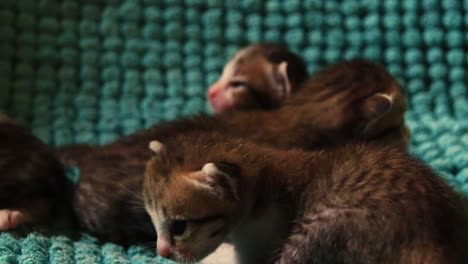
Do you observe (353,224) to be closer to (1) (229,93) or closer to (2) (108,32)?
(1) (229,93)

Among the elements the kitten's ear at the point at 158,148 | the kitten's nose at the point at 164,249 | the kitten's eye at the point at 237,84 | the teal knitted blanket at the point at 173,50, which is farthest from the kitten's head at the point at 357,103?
the kitten's nose at the point at 164,249

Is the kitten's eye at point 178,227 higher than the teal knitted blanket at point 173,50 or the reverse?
the reverse

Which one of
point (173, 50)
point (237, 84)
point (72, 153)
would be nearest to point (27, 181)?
point (72, 153)

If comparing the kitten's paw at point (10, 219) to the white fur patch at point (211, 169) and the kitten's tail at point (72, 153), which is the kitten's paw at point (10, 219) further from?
the white fur patch at point (211, 169)

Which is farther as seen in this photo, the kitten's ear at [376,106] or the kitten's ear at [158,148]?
the kitten's ear at [376,106]

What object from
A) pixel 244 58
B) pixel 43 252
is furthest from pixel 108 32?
pixel 43 252

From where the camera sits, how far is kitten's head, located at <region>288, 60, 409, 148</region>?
2.09 m

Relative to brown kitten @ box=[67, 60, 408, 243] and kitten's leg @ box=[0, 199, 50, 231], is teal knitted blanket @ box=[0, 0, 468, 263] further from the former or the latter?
kitten's leg @ box=[0, 199, 50, 231]

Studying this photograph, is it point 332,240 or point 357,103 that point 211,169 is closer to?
point 332,240

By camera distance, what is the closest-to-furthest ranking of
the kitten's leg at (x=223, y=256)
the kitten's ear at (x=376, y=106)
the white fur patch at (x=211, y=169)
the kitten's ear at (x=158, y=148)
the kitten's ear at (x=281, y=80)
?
the white fur patch at (x=211, y=169) → the kitten's ear at (x=158, y=148) → the kitten's leg at (x=223, y=256) → the kitten's ear at (x=376, y=106) → the kitten's ear at (x=281, y=80)

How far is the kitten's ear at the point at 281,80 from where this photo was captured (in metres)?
2.41

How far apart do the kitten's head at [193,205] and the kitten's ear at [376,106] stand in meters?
0.59

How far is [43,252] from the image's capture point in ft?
5.51

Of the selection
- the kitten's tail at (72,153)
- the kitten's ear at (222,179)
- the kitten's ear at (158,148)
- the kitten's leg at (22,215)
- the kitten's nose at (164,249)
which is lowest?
the kitten's nose at (164,249)
